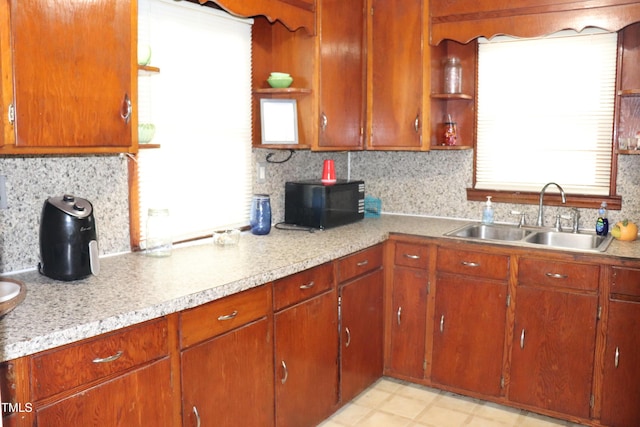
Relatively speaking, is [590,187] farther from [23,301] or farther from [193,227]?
[23,301]

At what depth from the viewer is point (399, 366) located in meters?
3.45

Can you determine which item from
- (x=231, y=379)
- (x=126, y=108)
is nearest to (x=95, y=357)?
(x=231, y=379)

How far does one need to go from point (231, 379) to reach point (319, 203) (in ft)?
4.32

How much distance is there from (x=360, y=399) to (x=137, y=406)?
1.65 metres

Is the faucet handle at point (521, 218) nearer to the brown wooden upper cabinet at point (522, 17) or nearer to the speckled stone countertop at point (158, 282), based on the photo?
the speckled stone countertop at point (158, 282)

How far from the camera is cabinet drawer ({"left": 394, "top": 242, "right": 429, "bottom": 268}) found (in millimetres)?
3287

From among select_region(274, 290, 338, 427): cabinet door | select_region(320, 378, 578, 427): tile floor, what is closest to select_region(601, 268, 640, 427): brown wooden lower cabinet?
select_region(320, 378, 578, 427): tile floor

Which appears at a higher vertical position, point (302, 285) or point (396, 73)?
point (396, 73)

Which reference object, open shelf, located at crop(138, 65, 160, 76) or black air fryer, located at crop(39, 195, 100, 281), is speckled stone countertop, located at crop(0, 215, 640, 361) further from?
open shelf, located at crop(138, 65, 160, 76)

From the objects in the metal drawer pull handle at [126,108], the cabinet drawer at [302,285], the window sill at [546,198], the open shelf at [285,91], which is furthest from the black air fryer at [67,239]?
the window sill at [546,198]

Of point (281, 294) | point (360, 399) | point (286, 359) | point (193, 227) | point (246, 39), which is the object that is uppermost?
point (246, 39)

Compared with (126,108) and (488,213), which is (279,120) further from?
(488,213)

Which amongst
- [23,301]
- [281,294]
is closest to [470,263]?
[281,294]

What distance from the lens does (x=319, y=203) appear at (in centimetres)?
332
